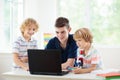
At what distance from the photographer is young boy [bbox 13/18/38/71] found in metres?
2.65

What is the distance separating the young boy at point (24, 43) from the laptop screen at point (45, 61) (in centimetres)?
41

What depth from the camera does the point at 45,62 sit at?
214cm

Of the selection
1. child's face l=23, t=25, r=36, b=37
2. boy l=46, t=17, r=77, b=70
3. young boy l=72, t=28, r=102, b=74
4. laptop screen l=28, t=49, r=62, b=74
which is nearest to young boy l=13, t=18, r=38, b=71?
child's face l=23, t=25, r=36, b=37

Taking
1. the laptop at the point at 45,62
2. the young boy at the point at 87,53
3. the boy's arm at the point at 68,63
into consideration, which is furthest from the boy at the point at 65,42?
the laptop at the point at 45,62

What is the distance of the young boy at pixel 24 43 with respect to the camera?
2.65 metres

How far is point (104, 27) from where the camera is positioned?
172 inches

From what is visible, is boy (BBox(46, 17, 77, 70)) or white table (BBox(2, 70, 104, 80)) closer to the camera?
white table (BBox(2, 70, 104, 80))

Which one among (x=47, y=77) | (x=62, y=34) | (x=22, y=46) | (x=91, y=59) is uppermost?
(x=62, y=34)

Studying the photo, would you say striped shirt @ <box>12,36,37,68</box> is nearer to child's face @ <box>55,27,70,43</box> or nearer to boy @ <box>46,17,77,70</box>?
boy @ <box>46,17,77,70</box>

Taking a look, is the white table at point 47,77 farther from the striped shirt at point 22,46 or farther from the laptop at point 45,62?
the striped shirt at point 22,46

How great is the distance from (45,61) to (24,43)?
0.72 meters

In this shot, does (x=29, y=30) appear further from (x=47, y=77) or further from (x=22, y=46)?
(x=47, y=77)

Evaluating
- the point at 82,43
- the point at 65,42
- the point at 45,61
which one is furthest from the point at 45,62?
the point at 65,42

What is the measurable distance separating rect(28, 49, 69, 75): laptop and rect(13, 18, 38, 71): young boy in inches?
16.2
